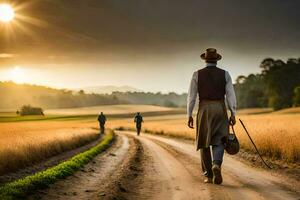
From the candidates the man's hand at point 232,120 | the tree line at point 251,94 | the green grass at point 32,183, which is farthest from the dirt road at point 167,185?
the tree line at point 251,94

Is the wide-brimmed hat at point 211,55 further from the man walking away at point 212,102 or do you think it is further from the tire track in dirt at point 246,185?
the tire track in dirt at point 246,185

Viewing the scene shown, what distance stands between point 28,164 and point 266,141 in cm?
910

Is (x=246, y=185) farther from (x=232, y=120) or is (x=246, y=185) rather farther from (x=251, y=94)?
(x=251, y=94)

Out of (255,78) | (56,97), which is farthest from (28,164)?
(56,97)

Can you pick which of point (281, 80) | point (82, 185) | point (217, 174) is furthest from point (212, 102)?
point (281, 80)

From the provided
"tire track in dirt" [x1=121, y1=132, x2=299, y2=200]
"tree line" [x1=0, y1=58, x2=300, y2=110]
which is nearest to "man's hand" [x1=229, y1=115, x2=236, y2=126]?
"tire track in dirt" [x1=121, y1=132, x2=299, y2=200]

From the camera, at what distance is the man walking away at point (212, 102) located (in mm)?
10609

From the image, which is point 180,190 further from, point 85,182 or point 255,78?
point 255,78

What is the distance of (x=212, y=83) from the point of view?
10609 mm

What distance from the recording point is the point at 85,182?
37.9ft

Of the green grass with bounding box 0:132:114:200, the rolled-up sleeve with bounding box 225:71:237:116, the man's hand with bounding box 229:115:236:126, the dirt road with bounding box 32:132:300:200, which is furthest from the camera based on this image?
the man's hand with bounding box 229:115:236:126

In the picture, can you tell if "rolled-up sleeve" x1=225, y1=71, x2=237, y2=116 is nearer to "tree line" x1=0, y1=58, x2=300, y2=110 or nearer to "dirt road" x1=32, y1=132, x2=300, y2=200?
"dirt road" x1=32, y1=132, x2=300, y2=200

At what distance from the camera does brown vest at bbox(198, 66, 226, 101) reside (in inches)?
418

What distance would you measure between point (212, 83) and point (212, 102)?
1.40 feet
